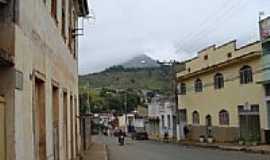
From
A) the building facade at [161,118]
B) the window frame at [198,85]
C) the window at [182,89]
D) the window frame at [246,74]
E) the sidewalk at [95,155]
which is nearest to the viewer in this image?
the sidewalk at [95,155]

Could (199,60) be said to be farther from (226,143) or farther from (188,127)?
(226,143)

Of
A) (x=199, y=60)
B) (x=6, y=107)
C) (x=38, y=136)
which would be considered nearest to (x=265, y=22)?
(x=199, y=60)

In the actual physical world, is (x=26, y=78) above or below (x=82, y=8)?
below

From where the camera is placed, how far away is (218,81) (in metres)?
47.3

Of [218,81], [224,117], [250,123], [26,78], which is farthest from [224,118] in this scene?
[26,78]

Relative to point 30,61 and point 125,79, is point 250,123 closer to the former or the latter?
point 30,61

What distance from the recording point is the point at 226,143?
4428 centimetres

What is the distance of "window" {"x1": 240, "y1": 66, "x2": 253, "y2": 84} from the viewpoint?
4084cm

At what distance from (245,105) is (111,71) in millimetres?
111890

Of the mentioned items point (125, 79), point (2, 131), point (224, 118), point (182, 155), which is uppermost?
point (125, 79)

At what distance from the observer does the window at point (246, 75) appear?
4084cm

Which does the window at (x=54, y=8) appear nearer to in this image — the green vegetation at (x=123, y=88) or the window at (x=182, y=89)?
the window at (x=182, y=89)

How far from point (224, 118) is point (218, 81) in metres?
3.17

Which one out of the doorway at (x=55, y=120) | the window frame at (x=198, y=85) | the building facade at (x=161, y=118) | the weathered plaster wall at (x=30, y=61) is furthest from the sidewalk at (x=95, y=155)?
the building facade at (x=161, y=118)
